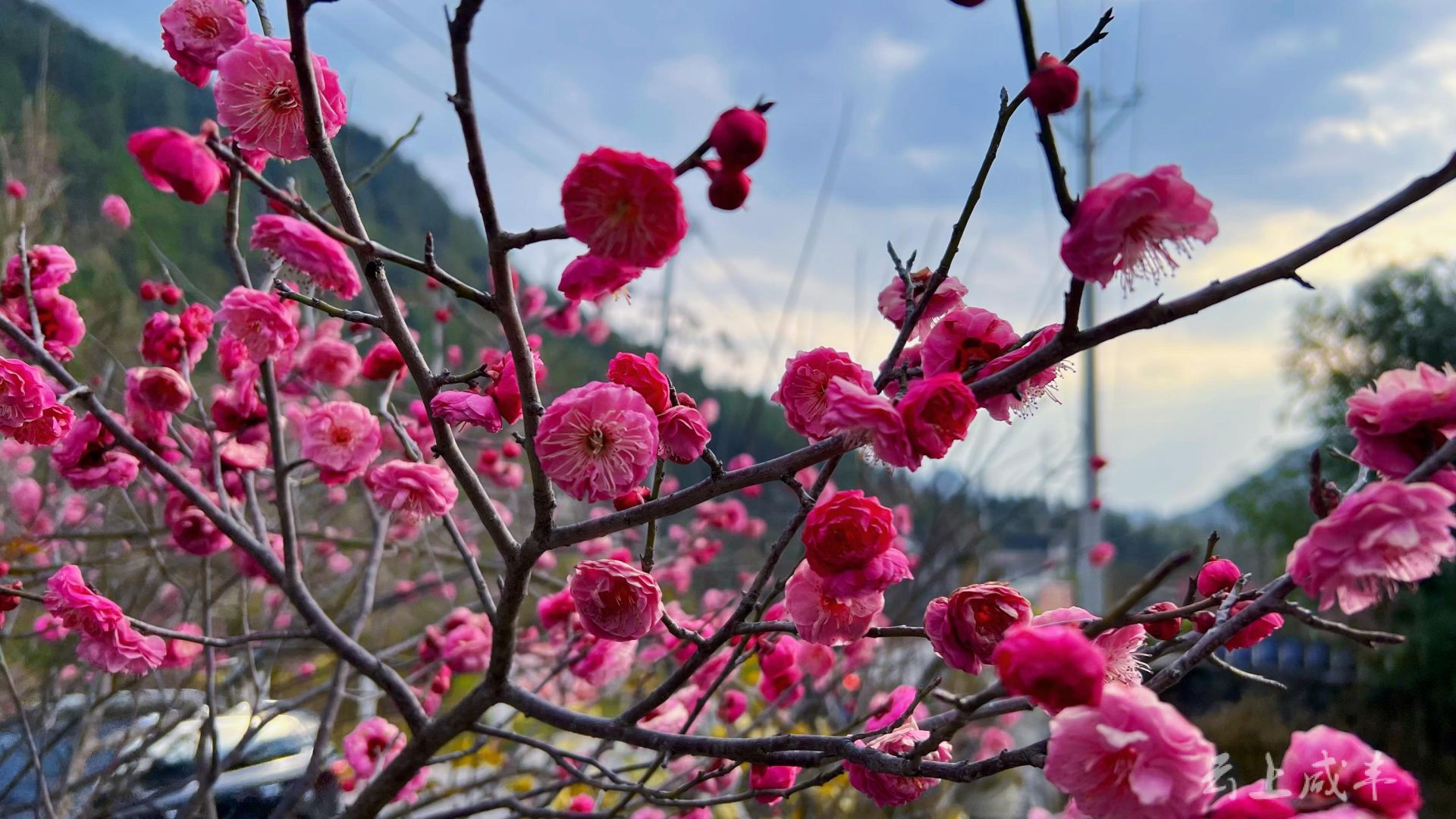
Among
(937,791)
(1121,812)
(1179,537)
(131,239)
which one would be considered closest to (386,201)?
(131,239)

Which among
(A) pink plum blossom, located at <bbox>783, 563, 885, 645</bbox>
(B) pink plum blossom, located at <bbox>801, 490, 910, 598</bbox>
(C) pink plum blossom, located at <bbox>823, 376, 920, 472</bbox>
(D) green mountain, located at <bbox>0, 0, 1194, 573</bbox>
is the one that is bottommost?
(A) pink plum blossom, located at <bbox>783, 563, 885, 645</bbox>

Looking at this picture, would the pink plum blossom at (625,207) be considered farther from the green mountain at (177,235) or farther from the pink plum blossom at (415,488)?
the green mountain at (177,235)

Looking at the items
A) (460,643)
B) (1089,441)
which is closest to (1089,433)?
(1089,441)

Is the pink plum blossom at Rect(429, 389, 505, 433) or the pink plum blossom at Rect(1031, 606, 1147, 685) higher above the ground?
the pink plum blossom at Rect(429, 389, 505, 433)

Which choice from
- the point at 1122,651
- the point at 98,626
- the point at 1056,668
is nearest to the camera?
the point at 1056,668

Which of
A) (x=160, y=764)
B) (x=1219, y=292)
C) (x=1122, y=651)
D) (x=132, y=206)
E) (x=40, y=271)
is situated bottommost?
(x=160, y=764)

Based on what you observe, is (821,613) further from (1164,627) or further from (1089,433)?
(1089,433)

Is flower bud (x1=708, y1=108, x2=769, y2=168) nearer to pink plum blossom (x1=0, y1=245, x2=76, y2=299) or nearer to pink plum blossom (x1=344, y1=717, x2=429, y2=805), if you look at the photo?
pink plum blossom (x1=0, y1=245, x2=76, y2=299)

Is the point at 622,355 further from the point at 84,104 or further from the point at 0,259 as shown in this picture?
the point at 84,104

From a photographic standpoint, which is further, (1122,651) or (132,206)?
(132,206)

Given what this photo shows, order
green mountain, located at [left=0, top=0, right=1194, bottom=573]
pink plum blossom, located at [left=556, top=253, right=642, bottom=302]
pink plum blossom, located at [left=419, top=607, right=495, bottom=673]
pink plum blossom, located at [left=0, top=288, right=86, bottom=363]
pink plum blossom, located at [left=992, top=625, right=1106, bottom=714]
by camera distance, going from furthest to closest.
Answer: green mountain, located at [left=0, top=0, right=1194, bottom=573] < pink plum blossom, located at [left=419, top=607, right=495, bottom=673] < pink plum blossom, located at [left=0, top=288, right=86, bottom=363] < pink plum blossom, located at [left=556, top=253, right=642, bottom=302] < pink plum blossom, located at [left=992, top=625, right=1106, bottom=714]

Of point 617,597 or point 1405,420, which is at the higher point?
point 1405,420

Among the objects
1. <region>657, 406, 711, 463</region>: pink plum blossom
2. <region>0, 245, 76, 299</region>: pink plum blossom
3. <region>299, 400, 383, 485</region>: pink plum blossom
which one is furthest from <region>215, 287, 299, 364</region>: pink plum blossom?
<region>657, 406, 711, 463</region>: pink plum blossom

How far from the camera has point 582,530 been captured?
2.85 feet
